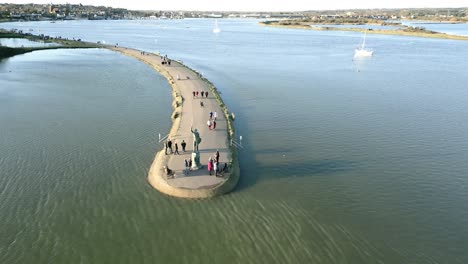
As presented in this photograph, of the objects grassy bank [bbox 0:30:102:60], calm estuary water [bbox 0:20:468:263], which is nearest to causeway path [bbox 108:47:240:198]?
calm estuary water [bbox 0:20:468:263]

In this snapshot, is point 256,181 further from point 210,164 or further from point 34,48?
point 34,48

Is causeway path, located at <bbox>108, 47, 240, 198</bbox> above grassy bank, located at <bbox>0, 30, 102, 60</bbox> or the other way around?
the other way around

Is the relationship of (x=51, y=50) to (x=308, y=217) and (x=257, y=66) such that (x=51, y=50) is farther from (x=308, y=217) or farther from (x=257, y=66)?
(x=308, y=217)

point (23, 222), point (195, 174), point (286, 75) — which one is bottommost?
point (23, 222)

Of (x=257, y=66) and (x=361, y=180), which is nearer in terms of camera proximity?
(x=361, y=180)

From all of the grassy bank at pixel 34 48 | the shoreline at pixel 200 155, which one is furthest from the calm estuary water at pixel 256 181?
the grassy bank at pixel 34 48

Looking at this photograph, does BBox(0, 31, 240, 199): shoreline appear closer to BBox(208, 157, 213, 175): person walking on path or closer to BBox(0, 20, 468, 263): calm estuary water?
BBox(208, 157, 213, 175): person walking on path

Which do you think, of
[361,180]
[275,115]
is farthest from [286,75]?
[361,180]

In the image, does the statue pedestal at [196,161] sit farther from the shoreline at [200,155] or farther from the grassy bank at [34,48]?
the grassy bank at [34,48]

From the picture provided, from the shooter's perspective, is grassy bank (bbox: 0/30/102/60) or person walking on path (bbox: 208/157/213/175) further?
grassy bank (bbox: 0/30/102/60)
